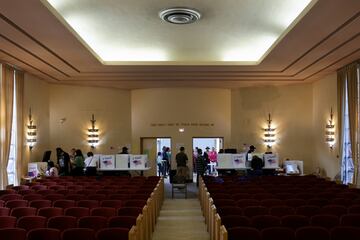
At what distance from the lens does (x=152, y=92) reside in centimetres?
1786

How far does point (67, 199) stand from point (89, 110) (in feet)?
30.3

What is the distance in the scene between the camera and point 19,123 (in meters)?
13.3

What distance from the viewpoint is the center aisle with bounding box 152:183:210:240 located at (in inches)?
319

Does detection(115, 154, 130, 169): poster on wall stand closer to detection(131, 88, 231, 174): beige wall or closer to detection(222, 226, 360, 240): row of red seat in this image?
detection(131, 88, 231, 174): beige wall

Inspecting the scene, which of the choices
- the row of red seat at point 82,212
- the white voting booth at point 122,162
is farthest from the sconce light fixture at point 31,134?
the row of red seat at point 82,212

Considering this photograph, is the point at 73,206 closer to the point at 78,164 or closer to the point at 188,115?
the point at 78,164

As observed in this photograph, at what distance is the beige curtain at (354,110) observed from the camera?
1248 centimetres

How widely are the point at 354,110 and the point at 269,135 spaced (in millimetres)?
5317

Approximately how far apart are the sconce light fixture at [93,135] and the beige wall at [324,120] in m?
9.67

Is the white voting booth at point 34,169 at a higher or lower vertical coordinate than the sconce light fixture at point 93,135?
lower

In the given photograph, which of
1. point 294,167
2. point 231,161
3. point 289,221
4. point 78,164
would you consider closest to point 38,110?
point 78,164

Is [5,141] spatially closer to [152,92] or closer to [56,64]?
[56,64]

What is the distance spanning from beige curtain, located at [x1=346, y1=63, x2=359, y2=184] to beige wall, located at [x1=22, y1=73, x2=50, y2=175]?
1126 centimetres

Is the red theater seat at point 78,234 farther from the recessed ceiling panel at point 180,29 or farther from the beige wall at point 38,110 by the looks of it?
the beige wall at point 38,110
